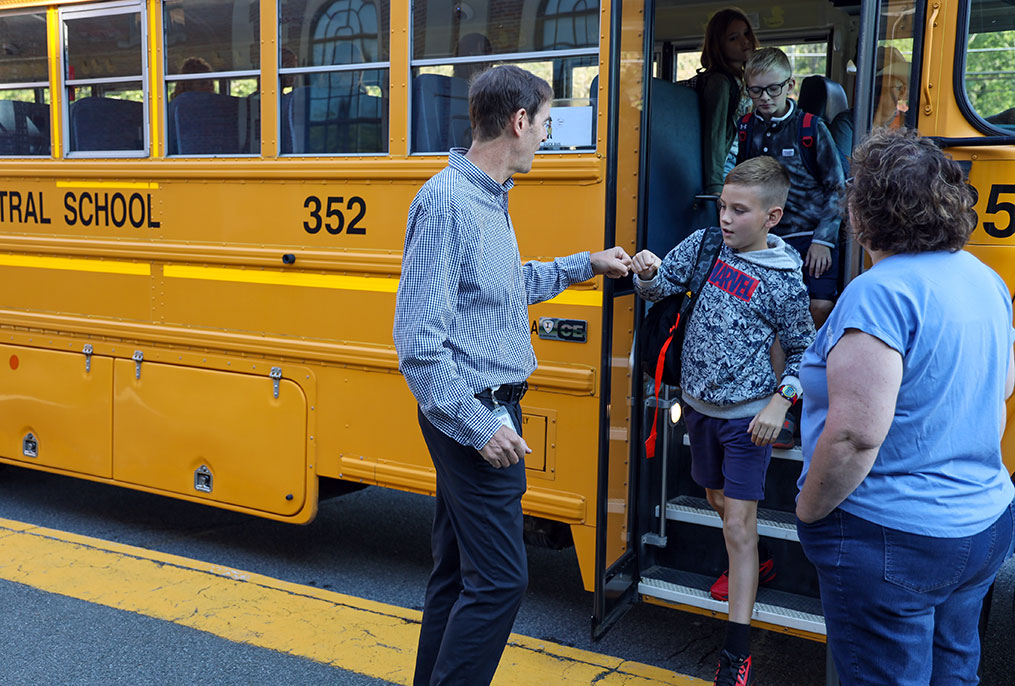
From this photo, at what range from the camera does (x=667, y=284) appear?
300 cm

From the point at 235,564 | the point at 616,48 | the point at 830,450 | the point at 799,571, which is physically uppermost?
the point at 616,48

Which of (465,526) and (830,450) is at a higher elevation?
(830,450)

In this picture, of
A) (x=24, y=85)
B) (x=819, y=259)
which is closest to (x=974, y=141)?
(x=819, y=259)

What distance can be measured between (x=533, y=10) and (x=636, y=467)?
4.87ft

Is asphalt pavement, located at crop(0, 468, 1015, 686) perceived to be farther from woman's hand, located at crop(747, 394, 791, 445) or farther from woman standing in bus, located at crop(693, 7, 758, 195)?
woman standing in bus, located at crop(693, 7, 758, 195)

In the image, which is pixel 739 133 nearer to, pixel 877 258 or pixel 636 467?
pixel 636 467

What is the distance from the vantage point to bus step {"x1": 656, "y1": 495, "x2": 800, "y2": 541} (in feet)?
9.91

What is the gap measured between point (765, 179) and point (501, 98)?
0.88 metres

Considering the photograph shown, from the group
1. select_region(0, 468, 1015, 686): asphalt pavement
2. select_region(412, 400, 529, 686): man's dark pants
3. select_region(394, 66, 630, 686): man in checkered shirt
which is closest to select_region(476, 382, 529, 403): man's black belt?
select_region(394, 66, 630, 686): man in checkered shirt

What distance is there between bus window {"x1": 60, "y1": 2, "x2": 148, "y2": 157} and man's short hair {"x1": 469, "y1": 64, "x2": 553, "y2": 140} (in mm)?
2187

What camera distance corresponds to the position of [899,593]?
5.72 ft

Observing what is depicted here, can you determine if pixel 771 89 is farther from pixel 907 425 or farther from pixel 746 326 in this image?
pixel 907 425

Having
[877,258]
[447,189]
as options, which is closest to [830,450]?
[877,258]

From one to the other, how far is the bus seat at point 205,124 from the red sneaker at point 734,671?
8.17 feet
